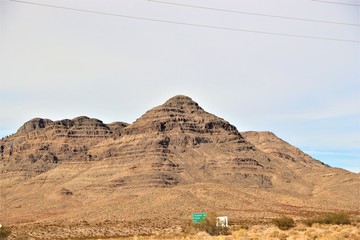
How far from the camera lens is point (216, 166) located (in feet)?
543

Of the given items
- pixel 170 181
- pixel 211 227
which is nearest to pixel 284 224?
pixel 211 227

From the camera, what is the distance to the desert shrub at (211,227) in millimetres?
60772

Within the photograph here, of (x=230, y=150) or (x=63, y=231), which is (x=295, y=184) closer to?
(x=230, y=150)

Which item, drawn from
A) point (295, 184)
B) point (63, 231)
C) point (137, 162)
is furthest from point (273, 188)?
point (63, 231)

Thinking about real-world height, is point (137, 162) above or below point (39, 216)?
above

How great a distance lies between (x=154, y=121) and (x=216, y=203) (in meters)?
72.8

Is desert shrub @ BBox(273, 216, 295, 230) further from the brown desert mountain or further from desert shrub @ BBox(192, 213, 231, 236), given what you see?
the brown desert mountain

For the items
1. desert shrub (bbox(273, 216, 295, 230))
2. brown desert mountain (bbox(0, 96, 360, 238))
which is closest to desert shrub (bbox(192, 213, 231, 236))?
desert shrub (bbox(273, 216, 295, 230))

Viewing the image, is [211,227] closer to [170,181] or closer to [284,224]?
[284,224]

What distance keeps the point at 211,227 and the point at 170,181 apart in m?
90.2

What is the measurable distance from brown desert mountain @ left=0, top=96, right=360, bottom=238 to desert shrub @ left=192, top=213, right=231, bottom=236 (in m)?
35.6

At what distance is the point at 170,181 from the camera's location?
5989 inches

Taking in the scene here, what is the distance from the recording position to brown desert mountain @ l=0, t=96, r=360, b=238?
398 ft

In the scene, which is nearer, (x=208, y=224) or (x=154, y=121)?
(x=208, y=224)
